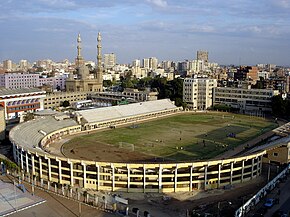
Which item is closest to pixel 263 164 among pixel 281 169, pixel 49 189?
pixel 281 169

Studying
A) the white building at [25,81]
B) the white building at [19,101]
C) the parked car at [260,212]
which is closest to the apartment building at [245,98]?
the white building at [19,101]

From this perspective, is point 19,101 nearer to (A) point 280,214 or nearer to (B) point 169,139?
(B) point 169,139

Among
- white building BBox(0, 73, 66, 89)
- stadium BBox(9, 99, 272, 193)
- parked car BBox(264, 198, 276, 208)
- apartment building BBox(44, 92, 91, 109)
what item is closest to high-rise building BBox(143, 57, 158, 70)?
white building BBox(0, 73, 66, 89)

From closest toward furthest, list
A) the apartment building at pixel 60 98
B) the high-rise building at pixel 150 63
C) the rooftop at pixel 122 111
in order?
the rooftop at pixel 122 111 < the apartment building at pixel 60 98 < the high-rise building at pixel 150 63

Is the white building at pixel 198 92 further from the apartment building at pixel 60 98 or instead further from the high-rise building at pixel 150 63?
the high-rise building at pixel 150 63

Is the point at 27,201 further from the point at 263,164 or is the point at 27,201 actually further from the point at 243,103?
the point at 243,103

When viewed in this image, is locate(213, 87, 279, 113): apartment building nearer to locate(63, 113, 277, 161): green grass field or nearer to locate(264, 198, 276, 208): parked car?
locate(63, 113, 277, 161): green grass field
